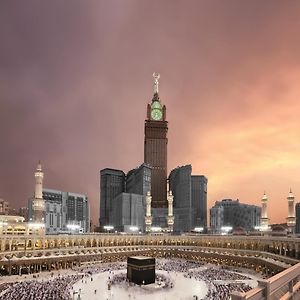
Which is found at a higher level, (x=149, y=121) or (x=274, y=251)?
(x=149, y=121)

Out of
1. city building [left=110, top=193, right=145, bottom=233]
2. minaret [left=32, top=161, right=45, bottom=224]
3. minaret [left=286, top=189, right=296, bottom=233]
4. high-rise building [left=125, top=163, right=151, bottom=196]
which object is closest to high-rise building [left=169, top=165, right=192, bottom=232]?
high-rise building [left=125, top=163, right=151, bottom=196]

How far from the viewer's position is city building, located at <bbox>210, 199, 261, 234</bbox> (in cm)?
18050

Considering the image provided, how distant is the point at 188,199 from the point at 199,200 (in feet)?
63.3

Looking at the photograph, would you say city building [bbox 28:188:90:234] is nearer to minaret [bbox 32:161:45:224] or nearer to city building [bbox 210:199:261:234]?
city building [bbox 210:199:261:234]

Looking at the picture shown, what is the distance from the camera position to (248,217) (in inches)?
7111

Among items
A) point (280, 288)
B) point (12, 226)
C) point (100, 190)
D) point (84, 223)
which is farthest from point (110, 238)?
point (84, 223)

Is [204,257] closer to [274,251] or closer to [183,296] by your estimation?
[274,251]

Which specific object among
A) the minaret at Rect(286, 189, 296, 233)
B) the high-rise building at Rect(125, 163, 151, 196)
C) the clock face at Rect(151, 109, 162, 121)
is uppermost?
the clock face at Rect(151, 109, 162, 121)

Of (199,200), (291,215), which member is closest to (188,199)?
(199,200)

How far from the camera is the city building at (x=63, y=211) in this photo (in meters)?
160

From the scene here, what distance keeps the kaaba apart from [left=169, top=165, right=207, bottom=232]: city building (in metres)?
106

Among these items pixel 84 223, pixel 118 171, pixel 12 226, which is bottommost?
pixel 84 223

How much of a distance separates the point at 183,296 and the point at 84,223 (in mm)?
157025

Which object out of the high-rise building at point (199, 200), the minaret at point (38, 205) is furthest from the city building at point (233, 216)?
the minaret at point (38, 205)
